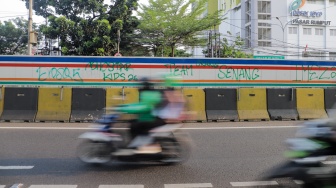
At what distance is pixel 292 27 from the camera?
161 feet

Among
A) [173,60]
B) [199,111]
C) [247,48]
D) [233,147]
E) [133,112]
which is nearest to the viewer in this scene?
[133,112]

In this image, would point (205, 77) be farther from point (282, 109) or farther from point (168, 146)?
point (168, 146)

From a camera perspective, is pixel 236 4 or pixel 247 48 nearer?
pixel 247 48

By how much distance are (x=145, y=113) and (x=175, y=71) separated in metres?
6.86

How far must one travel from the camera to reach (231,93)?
34.1ft

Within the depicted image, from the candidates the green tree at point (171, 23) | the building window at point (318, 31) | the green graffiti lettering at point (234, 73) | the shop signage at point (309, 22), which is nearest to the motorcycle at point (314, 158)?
the green graffiti lettering at point (234, 73)

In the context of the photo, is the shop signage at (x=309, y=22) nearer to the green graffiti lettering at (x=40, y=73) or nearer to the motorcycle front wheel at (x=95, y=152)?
the green graffiti lettering at (x=40, y=73)

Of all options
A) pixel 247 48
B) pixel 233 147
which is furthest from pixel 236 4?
pixel 233 147

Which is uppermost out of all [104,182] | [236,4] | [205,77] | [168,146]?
[236,4]

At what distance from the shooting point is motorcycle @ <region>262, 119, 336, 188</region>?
2898mm

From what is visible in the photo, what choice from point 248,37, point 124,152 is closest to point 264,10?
point 248,37

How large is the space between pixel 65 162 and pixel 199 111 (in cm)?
544

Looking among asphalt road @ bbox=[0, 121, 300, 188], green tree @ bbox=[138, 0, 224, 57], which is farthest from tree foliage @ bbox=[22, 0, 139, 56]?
asphalt road @ bbox=[0, 121, 300, 188]

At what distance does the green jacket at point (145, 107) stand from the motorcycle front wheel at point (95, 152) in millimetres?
630
